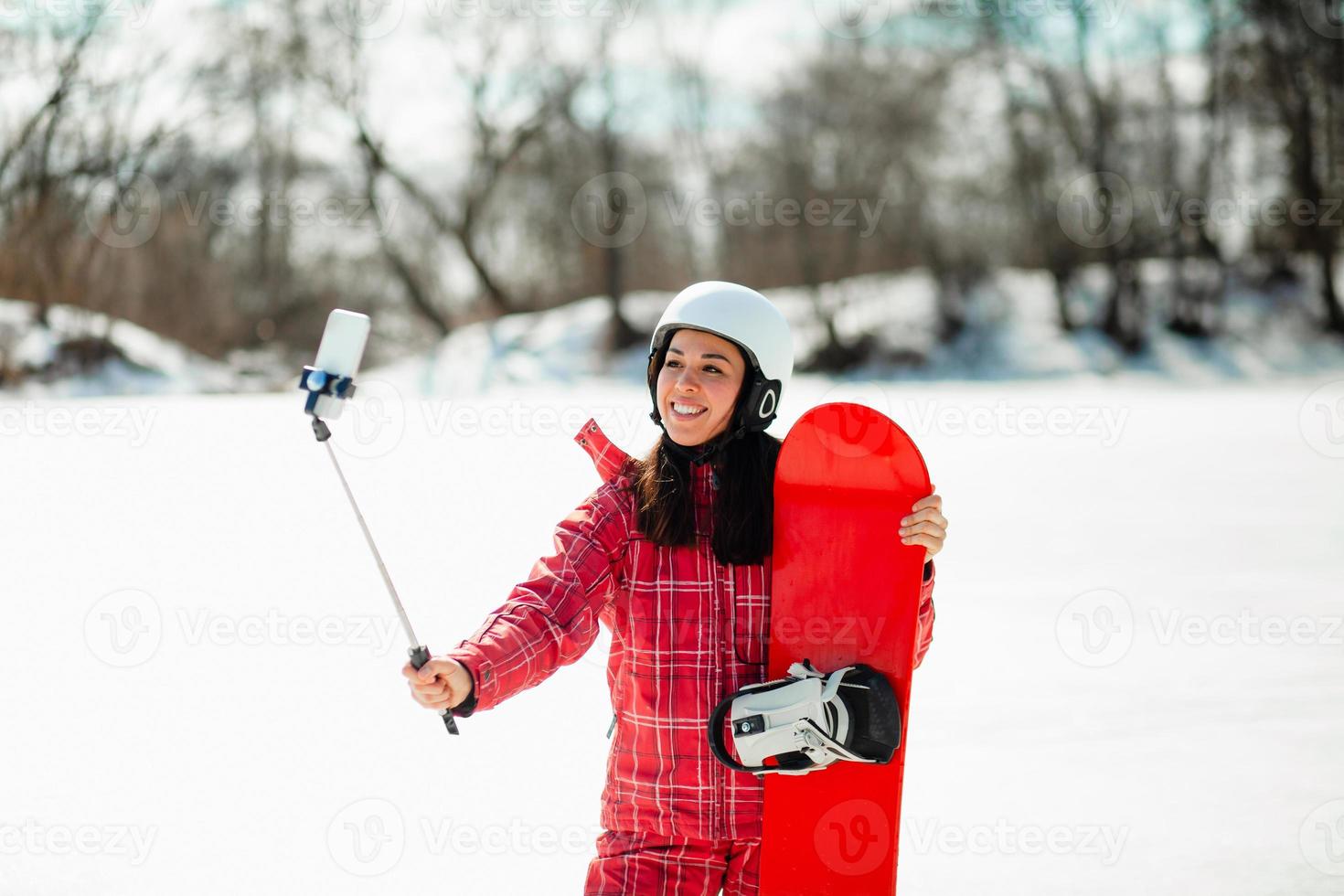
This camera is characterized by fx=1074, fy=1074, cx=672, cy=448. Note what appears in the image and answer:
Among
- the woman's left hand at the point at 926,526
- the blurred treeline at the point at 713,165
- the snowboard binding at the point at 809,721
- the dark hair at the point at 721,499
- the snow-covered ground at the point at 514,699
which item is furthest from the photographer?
the blurred treeline at the point at 713,165

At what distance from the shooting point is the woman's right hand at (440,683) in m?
1.57

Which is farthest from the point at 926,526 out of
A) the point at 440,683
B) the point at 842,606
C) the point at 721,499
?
the point at 440,683

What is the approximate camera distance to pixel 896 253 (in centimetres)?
1919

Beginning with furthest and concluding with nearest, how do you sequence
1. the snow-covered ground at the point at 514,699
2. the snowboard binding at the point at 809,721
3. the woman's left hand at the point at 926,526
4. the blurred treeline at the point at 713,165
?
the blurred treeline at the point at 713,165 < the snow-covered ground at the point at 514,699 < the woman's left hand at the point at 926,526 < the snowboard binding at the point at 809,721

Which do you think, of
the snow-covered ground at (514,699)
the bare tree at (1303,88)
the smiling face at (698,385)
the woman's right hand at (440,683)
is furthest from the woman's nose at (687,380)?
the bare tree at (1303,88)

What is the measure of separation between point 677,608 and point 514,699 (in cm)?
223

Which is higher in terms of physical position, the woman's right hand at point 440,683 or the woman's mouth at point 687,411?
the woman's mouth at point 687,411

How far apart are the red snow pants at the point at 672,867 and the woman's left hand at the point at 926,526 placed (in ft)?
1.96

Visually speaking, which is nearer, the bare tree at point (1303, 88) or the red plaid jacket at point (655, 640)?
the red plaid jacket at point (655, 640)

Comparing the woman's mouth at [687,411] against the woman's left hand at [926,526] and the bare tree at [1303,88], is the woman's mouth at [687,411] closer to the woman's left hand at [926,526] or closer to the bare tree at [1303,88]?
the woman's left hand at [926,526]

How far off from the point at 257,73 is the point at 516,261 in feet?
18.7

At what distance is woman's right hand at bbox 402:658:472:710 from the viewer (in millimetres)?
1569

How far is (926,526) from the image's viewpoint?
195 centimetres

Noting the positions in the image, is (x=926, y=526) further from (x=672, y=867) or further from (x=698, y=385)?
(x=672, y=867)
